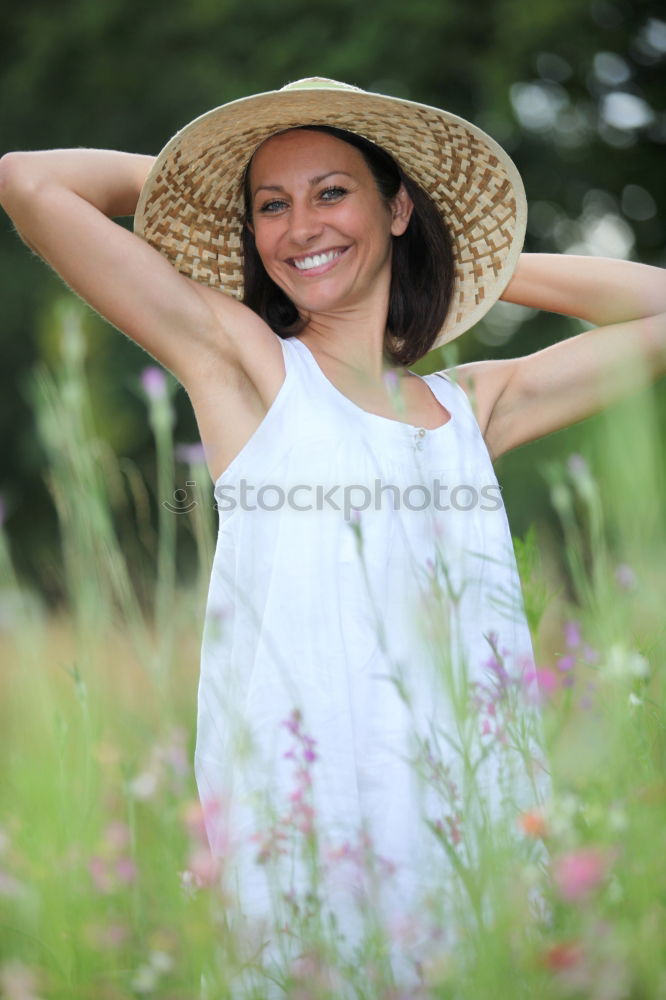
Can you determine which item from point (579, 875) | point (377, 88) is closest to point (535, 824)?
point (579, 875)

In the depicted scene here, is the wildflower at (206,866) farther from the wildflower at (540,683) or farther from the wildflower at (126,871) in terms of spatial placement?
the wildflower at (540,683)

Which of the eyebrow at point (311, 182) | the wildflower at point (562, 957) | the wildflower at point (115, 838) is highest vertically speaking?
the eyebrow at point (311, 182)

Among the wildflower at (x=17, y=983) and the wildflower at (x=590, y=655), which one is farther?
the wildflower at (x=590, y=655)

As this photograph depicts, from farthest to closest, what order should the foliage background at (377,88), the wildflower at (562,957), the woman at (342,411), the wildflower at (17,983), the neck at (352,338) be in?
the foliage background at (377,88), the neck at (352,338), the woman at (342,411), the wildflower at (17,983), the wildflower at (562,957)

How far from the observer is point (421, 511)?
1.81 m

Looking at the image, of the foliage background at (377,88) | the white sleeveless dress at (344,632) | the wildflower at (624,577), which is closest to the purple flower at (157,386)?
the white sleeveless dress at (344,632)

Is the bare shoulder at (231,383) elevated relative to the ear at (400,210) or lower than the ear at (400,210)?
lower

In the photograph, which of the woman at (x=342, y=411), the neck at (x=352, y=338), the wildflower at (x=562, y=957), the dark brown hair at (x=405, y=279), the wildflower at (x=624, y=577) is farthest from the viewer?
the dark brown hair at (x=405, y=279)

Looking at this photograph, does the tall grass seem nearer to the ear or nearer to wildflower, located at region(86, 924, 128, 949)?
wildflower, located at region(86, 924, 128, 949)

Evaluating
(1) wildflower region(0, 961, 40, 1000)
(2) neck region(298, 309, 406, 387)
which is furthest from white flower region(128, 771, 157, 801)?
(2) neck region(298, 309, 406, 387)

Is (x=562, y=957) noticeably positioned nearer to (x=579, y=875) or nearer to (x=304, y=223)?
(x=579, y=875)

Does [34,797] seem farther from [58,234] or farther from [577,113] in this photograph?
[577,113]

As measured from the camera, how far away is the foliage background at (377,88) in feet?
27.1

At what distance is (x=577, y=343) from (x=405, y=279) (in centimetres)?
34
